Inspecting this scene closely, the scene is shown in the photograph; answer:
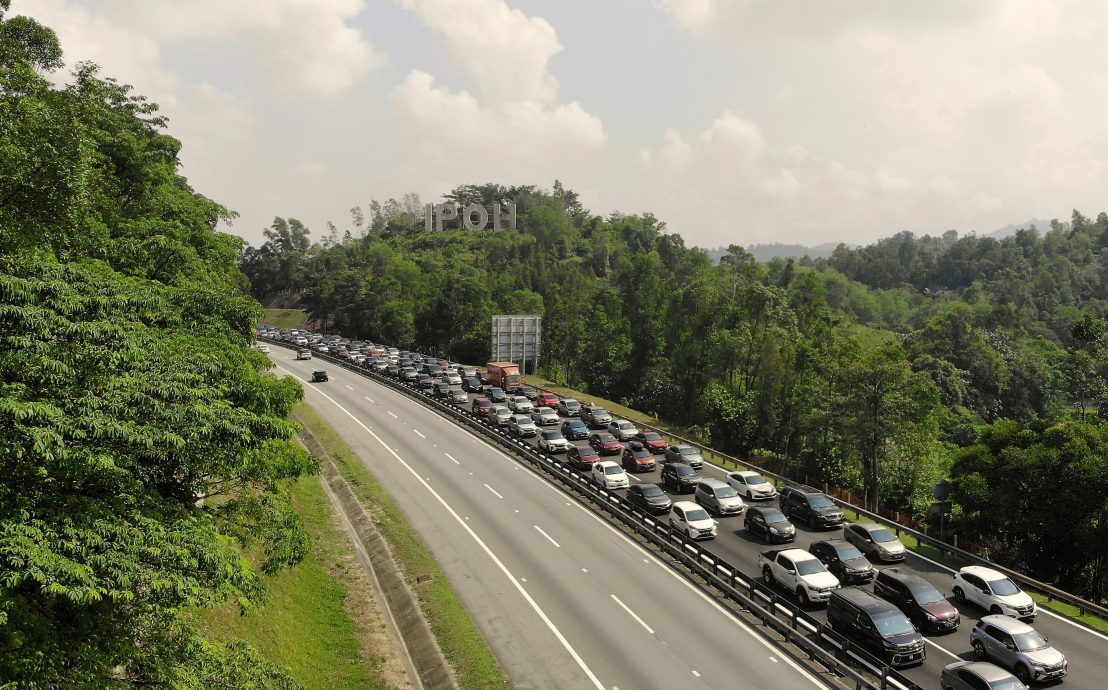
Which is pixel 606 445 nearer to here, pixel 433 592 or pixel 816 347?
pixel 433 592

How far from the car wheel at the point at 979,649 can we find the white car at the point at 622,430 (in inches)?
1233

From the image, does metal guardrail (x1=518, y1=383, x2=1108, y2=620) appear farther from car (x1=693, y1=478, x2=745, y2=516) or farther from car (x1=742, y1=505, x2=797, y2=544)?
car (x1=693, y1=478, x2=745, y2=516)

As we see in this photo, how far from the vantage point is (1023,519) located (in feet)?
101

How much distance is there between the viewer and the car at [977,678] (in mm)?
17644

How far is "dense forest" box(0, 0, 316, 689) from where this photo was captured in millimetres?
9445

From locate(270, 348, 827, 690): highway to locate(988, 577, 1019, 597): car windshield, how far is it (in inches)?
368

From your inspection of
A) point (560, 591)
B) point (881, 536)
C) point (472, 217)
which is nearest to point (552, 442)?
point (560, 591)

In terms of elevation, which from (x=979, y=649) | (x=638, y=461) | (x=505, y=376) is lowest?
(x=979, y=649)

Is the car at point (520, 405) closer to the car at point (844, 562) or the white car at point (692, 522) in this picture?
the white car at point (692, 522)

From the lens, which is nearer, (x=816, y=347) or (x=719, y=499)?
(x=719, y=499)

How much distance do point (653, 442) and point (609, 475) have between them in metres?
10.5

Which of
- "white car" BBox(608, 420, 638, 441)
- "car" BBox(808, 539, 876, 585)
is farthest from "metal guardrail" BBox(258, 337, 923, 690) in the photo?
"white car" BBox(608, 420, 638, 441)

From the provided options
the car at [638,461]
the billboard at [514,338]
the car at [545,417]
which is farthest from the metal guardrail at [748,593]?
the billboard at [514,338]

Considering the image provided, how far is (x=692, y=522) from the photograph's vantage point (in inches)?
1229
